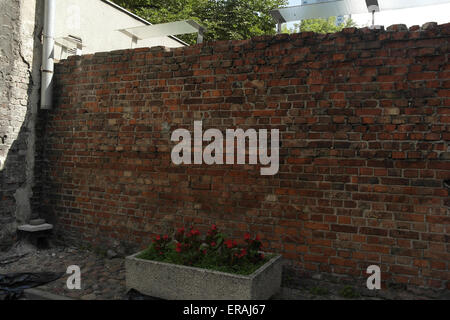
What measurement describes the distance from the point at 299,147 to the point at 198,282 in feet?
5.58

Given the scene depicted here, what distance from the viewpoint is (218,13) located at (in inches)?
669

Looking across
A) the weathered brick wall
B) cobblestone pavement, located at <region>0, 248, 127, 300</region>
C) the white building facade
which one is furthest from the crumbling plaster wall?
the weathered brick wall

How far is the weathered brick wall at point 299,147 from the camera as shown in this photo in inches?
134

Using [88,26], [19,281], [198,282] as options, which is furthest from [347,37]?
[88,26]

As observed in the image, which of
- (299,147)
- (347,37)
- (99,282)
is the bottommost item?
(99,282)

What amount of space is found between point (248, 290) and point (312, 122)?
5.89 ft

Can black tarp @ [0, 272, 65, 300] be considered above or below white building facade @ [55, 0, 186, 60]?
below

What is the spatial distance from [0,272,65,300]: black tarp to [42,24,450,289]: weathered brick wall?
0.91 meters

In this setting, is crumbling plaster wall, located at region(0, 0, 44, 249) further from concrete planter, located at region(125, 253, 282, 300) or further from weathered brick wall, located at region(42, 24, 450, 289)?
concrete planter, located at region(125, 253, 282, 300)

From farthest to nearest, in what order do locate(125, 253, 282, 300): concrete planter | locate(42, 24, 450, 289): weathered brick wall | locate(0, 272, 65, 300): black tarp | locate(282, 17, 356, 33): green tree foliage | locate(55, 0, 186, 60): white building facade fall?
locate(282, 17, 356, 33): green tree foliage, locate(55, 0, 186, 60): white building facade, locate(0, 272, 65, 300): black tarp, locate(42, 24, 450, 289): weathered brick wall, locate(125, 253, 282, 300): concrete planter

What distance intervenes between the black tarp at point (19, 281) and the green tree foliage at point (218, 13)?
1413cm

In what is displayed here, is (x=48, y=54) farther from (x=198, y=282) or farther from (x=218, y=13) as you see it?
(x=218, y=13)

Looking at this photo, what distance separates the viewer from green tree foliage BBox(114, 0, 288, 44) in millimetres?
16594
